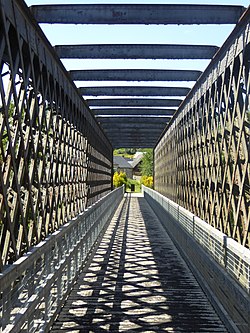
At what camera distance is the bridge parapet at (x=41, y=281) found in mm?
3771

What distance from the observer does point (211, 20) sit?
7531mm

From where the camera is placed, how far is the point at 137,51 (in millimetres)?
9398

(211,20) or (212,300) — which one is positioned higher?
(211,20)

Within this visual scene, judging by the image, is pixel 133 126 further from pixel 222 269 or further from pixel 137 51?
pixel 222 269

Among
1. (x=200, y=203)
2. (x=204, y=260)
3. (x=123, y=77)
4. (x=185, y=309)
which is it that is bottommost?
(x=185, y=309)

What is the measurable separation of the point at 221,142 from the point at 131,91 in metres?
5.87

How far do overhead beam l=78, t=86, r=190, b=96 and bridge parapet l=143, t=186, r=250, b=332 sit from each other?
5.57 meters

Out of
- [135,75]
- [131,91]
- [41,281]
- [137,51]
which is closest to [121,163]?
[131,91]

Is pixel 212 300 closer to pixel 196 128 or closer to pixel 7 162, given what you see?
pixel 7 162

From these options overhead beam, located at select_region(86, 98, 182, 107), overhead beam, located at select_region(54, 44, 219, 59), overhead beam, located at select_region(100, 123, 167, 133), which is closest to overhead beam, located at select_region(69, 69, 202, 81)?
overhead beam, located at select_region(54, 44, 219, 59)

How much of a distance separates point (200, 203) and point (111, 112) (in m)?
8.53

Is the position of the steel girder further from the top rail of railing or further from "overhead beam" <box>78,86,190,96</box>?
the top rail of railing

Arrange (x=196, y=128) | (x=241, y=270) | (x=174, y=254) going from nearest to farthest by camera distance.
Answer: (x=241, y=270), (x=174, y=254), (x=196, y=128)

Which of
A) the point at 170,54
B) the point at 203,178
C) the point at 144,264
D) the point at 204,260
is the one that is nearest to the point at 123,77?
the point at 170,54
